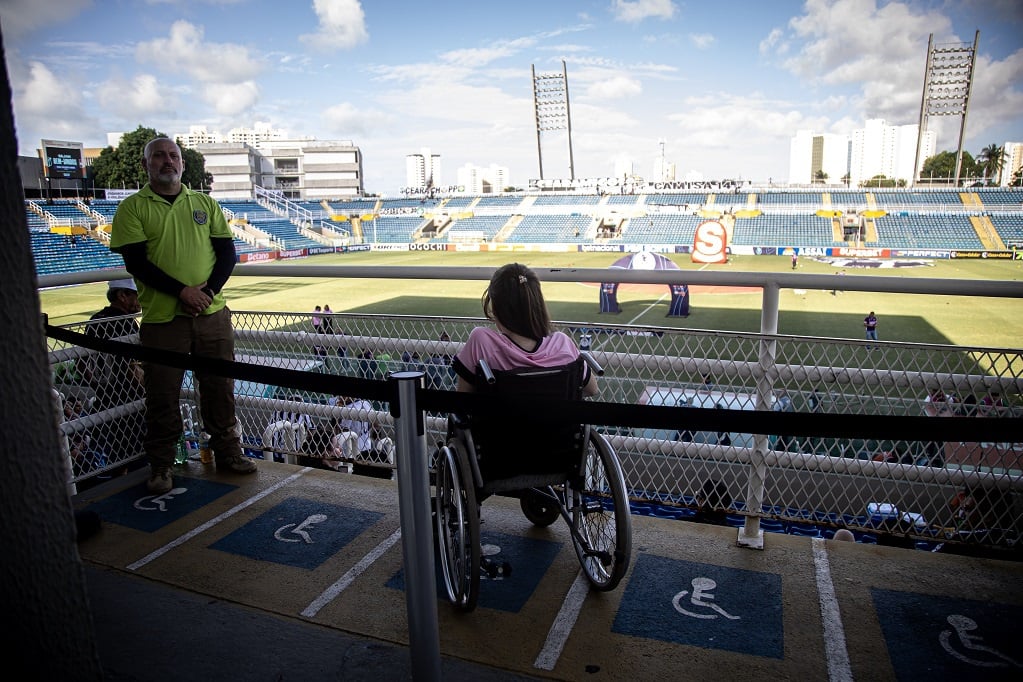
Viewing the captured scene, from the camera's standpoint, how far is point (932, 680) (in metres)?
2.01

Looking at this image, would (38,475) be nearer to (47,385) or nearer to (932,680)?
(47,385)

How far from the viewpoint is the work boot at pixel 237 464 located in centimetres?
374

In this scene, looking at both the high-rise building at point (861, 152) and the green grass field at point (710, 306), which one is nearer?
the green grass field at point (710, 306)

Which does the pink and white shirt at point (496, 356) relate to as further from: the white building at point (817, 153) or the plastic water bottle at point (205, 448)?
the white building at point (817, 153)

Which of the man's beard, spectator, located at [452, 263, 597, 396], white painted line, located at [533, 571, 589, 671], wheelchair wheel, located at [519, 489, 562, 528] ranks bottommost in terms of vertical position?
white painted line, located at [533, 571, 589, 671]

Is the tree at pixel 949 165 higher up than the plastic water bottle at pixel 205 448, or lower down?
higher up

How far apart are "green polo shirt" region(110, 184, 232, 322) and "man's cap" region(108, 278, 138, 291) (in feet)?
2.82

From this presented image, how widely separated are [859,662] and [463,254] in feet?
163

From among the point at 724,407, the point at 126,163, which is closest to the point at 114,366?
the point at 724,407

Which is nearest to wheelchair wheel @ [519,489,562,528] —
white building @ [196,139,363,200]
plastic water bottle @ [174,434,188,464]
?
plastic water bottle @ [174,434,188,464]

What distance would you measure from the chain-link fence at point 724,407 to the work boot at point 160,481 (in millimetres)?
321

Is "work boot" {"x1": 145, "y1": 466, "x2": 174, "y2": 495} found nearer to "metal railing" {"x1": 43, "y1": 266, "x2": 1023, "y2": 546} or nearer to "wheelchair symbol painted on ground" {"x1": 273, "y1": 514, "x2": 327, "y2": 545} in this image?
"metal railing" {"x1": 43, "y1": 266, "x2": 1023, "y2": 546}

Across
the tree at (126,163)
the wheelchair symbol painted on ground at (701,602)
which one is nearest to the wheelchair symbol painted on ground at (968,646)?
the wheelchair symbol painted on ground at (701,602)

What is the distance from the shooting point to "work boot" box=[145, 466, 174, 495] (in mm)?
3531
